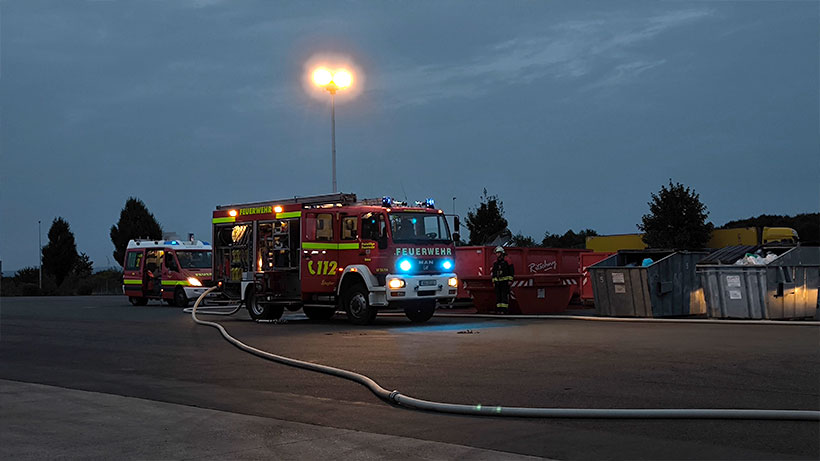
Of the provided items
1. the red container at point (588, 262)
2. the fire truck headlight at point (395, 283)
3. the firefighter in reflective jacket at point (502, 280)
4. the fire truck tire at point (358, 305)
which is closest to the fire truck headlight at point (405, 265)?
the fire truck headlight at point (395, 283)

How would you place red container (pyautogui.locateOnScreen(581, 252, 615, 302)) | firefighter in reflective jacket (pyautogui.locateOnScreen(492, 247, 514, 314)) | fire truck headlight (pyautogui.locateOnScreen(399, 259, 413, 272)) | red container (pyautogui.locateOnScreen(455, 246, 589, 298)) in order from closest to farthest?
1. fire truck headlight (pyautogui.locateOnScreen(399, 259, 413, 272))
2. firefighter in reflective jacket (pyautogui.locateOnScreen(492, 247, 514, 314))
3. red container (pyautogui.locateOnScreen(455, 246, 589, 298))
4. red container (pyautogui.locateOnScreen(581, 252, 615, 302))

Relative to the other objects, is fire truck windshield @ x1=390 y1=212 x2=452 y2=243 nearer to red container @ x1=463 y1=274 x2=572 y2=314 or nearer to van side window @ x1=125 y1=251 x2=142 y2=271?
red container @ x1=463 y1=274 x2=572 y2=314

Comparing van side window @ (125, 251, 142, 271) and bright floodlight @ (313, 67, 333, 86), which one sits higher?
bright floodlight @ (313, 67, 333, 86)

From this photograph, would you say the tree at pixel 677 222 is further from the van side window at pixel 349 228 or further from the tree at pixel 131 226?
the tree at pixel 131 226

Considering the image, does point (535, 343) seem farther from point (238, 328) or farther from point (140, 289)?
point (140, 289)

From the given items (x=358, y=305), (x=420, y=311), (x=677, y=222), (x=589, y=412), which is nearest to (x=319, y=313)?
(x=358, y=305)

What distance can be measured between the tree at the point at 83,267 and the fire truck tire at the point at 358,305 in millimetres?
61638

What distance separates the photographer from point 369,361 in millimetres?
12234

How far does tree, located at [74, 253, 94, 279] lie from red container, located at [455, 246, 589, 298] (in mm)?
59133

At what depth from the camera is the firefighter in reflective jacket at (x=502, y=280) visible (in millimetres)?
21516

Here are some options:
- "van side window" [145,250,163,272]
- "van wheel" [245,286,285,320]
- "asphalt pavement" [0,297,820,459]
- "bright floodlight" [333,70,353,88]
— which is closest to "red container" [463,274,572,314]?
"asphalt pavement" [0,297,820,459]

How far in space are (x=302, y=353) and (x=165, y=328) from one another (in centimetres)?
760

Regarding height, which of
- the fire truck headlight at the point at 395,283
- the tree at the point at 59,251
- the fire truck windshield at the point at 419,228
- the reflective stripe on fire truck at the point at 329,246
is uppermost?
the tree at the point at 59,251

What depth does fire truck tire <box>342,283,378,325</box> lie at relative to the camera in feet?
63.8
